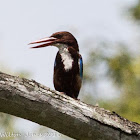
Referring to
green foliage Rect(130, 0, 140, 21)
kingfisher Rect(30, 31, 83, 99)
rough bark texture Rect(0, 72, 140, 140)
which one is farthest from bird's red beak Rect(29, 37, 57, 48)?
green foliage Rect(130, 0, 140, 21)

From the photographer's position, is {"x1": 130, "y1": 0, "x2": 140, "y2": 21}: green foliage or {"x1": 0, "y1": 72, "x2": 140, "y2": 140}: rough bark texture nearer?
{"x1": 0, "y1": 72, "x2": 140, "y2": 140}: rough bark texture

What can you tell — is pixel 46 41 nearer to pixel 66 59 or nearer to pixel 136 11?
pixel 66 59

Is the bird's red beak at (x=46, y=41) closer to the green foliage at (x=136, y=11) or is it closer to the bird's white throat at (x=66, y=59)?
the bird's white throat at (x=66, y=59)

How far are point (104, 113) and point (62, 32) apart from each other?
6.85ft

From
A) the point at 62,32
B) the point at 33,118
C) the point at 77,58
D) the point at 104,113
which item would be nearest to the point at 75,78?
the point at 77,58

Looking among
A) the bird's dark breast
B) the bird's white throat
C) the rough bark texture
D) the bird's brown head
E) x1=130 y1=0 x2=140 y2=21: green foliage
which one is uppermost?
x1=130 y1=0 x2=140 y2=21: green foliage

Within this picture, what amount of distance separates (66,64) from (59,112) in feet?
6.52

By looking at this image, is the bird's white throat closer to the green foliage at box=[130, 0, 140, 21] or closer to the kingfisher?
the kingfisher

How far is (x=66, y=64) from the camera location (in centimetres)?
552

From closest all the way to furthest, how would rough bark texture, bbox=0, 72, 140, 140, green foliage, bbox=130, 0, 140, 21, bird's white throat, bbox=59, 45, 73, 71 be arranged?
rough bark texture, bbox=0, 72, 140, 140, bird's white throat, bbox=59, 45, 73, 71, green foliage, bbox=130, 0, 140, 21

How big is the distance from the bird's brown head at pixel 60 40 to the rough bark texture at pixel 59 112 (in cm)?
191

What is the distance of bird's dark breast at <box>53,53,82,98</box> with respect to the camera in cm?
555

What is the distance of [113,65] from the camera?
8.43m

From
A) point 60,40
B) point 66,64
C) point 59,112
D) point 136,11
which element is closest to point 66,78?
point 66,64
